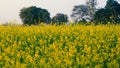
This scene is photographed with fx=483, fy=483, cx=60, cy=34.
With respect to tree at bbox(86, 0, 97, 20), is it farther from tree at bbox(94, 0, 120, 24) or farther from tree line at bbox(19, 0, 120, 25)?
tree at bbox(94, 0, 120, 24)

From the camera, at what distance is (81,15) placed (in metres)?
60.2

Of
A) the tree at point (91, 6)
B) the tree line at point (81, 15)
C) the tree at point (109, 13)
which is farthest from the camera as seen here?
the tree at point (91, 6)

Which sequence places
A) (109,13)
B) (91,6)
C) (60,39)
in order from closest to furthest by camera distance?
(60,39) → (109,13) → (91,6)

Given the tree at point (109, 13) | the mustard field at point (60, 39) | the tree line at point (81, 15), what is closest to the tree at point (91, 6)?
the tree line at point (81, 15)

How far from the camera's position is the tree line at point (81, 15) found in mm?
25459

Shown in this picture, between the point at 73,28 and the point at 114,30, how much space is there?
1241 mm

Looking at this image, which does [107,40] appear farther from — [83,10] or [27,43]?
[83,10]

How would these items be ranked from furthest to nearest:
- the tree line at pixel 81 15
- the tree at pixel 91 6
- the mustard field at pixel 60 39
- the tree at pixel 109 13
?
the tree at pixel 91 6, the tree at pixel 109 13, the tree line at pixel 81 15, the mustard field at pixel 60 39

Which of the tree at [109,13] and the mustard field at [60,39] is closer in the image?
the mustard field at [60,39]

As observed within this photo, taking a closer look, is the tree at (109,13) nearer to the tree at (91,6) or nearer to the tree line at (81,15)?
the tree line at (81,15)

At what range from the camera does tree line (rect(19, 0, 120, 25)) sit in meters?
25.5

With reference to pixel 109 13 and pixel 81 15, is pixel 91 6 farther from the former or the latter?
pixel 109 13

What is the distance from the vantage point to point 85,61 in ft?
28.8

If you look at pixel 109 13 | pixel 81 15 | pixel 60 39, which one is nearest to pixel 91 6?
pixel 81 15
